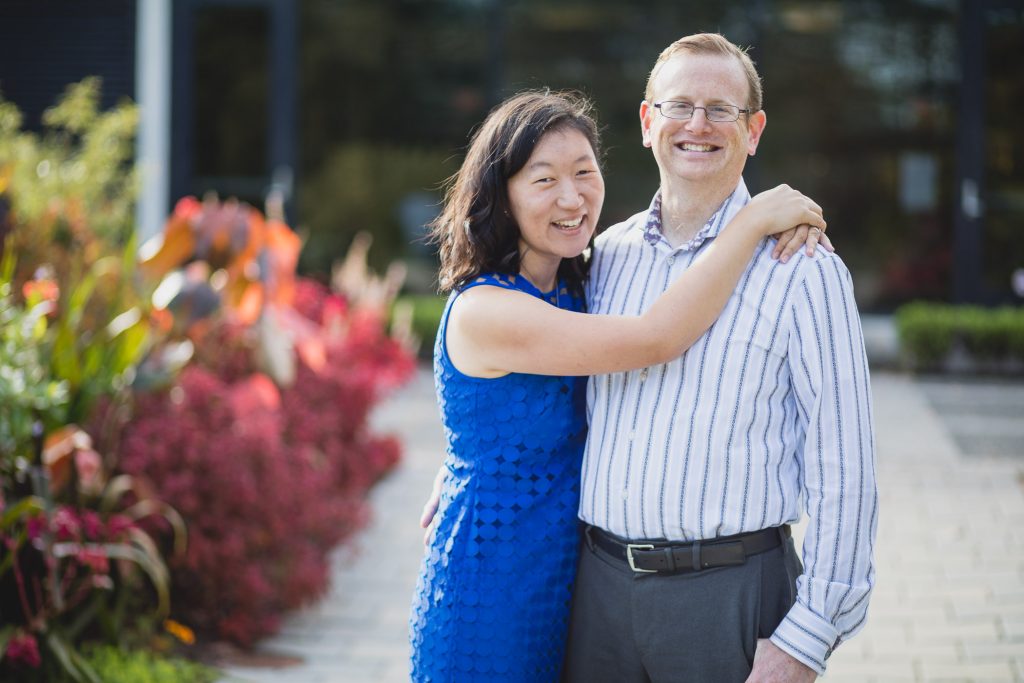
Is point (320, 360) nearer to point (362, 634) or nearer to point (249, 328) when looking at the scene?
point (249, 328)

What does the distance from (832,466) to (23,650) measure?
88.0 inches

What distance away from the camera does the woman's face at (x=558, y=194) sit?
223 cm

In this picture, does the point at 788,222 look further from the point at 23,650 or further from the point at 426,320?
the point at 426,320

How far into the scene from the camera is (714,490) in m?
2.11

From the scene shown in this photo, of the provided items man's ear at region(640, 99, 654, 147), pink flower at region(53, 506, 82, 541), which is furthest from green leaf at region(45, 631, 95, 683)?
man's ear at region(640, 99, 654, 147)

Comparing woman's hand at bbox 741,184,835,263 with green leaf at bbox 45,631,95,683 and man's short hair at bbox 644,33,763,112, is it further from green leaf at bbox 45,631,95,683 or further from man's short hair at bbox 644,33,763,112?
green leaf at bbox 45,631,95,683

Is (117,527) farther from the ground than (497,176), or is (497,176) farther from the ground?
(497,176)

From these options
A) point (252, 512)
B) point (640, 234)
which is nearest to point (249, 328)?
point (252, 512)

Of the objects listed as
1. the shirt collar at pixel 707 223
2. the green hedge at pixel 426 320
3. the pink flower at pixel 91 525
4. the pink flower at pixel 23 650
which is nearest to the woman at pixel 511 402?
the shirt collar at pixel 707 223

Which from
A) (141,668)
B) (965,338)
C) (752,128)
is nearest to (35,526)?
(141,668)

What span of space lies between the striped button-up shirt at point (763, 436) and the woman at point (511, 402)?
0.10 m

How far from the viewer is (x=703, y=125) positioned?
2148 mm

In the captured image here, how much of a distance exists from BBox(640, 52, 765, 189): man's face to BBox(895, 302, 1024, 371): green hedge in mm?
7286

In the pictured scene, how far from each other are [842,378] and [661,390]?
33 cm
